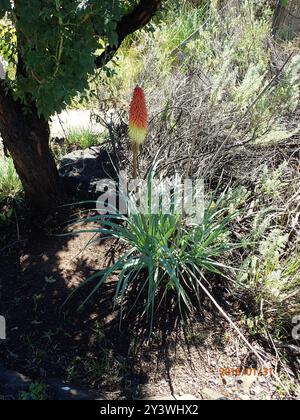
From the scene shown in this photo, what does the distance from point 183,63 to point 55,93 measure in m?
2.98

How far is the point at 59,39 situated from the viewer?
2.14 meters

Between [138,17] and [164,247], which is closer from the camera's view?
[164,247]

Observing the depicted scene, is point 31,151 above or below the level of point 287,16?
below

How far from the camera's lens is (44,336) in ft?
7.89

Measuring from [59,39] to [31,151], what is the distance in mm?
957

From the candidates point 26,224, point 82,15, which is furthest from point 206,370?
point 82,15

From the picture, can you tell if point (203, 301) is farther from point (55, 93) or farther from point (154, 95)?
point (154, 95)

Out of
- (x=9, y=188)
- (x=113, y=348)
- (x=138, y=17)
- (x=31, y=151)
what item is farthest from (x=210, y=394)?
(x=138, y=17)

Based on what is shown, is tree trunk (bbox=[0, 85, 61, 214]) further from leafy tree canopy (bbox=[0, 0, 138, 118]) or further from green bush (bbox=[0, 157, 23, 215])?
leafy tree canopy (bbox=[0, 0, 138, 118])

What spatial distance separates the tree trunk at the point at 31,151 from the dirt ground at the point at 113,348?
1.97ft

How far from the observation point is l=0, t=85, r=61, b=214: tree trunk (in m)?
2.77

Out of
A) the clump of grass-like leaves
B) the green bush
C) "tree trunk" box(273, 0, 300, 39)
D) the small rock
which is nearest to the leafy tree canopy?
the clump of grass-like leaves

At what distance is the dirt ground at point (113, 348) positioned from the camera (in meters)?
2.24

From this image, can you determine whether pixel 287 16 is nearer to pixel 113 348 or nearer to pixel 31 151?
pixel 31 151
